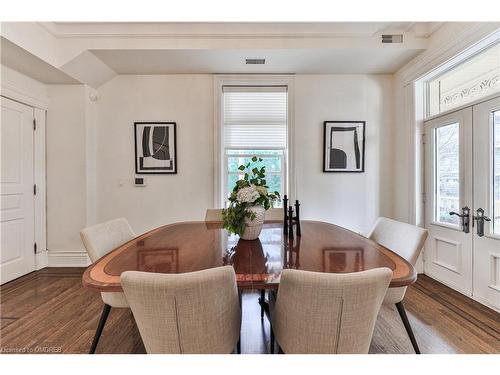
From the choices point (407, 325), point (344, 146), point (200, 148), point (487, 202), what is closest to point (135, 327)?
point (407, 325)

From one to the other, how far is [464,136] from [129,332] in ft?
11.4

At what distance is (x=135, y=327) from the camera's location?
1910mm

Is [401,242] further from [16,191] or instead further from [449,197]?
[16,191]

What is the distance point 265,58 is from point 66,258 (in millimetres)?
3610

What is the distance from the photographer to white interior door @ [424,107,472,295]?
8.02 ft

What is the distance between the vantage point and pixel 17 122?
9.59ft

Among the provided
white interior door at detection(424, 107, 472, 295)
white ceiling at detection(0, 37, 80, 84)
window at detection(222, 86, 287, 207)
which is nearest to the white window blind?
window at detection(222, 86, 287, 207)

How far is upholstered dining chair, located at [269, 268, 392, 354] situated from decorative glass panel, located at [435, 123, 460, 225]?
92.5 inches

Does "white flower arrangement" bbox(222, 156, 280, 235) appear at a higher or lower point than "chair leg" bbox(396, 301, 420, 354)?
higher

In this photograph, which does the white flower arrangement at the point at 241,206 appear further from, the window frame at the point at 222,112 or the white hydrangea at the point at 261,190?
the window frame at the point at 222,112

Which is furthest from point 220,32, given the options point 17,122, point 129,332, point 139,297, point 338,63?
point 129,332

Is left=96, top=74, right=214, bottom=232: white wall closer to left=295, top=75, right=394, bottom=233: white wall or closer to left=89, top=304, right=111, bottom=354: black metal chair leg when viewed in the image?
left=295, top=75, right=394, bottom=233: white wall

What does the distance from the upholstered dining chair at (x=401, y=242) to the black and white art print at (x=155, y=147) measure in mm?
2590
